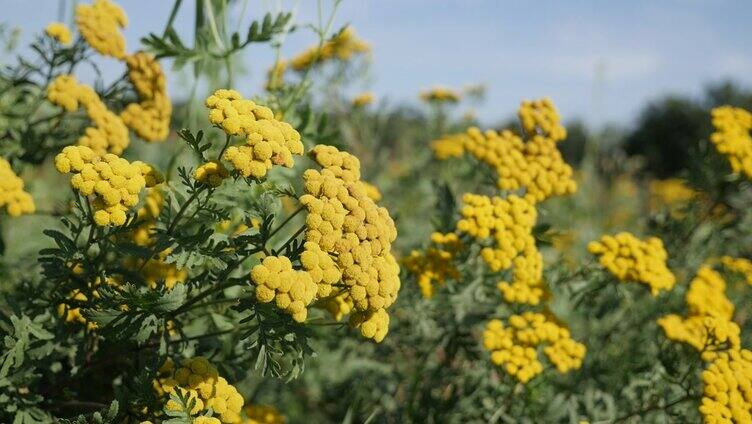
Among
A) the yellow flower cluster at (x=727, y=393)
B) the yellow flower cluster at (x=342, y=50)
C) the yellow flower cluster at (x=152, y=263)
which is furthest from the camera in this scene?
the yellow flower cluster at (x=342, y=50)

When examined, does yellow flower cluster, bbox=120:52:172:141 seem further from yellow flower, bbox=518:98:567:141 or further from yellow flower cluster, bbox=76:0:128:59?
yellow flower, bbox=518:98:567:141

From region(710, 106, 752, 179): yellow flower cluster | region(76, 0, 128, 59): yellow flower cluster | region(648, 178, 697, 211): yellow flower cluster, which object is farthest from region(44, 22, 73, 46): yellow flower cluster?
region(648, 178, 697, 211): yellow flower cluster

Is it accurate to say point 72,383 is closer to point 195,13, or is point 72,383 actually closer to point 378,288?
point 378,288

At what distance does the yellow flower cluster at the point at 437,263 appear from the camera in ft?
13.3

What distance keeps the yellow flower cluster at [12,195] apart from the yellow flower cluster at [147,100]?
1.00 m

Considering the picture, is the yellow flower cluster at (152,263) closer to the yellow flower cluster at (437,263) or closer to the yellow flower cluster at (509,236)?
the yellow flower cluster at (437,263)

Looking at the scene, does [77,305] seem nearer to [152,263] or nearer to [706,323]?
[152,263]

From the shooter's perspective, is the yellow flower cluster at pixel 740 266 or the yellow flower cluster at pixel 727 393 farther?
the yellow flower cluster at pixel 740 266

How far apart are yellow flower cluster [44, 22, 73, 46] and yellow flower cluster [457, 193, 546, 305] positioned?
2.80m

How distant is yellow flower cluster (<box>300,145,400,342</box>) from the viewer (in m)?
2.58

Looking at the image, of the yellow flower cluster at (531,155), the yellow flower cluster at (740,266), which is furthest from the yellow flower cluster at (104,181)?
the yellow flower cluster at (740,266)

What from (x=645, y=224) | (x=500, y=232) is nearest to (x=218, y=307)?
(x=500, y=232)

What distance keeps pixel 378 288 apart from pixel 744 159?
3.94m

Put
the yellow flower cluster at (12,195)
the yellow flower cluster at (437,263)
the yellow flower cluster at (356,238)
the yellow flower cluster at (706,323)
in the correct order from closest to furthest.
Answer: the yellow flower cluster at (356,238), the yellow flower cluster at (12,195), the yellow flower cluster at (706,323), the yellow flower cluster at (437,263)
